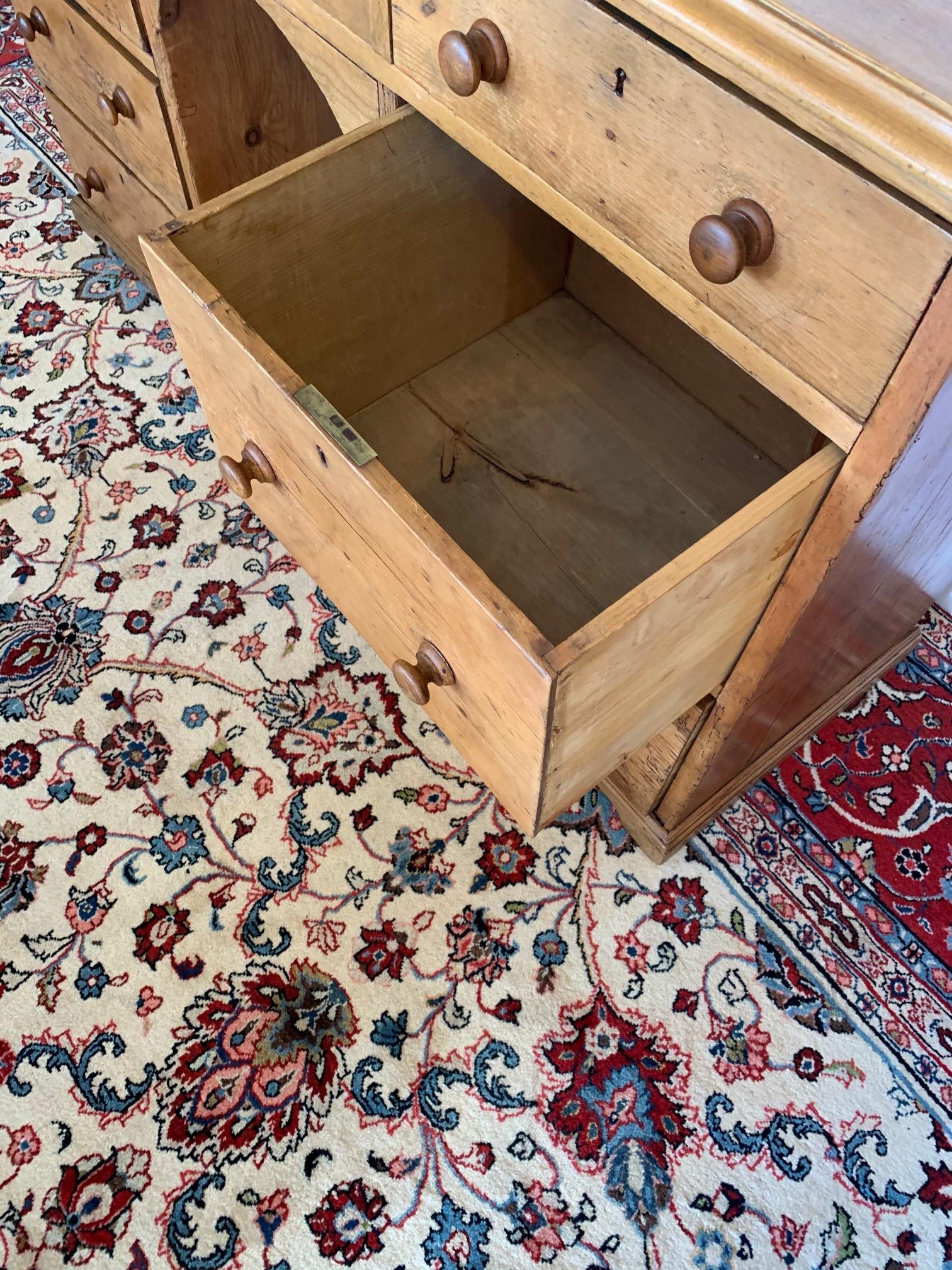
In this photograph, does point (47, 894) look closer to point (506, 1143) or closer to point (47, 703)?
point (47, 703)

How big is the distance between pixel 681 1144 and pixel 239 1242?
1.39 ft

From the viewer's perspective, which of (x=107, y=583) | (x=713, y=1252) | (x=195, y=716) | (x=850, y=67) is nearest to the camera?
(x=850, y=67)

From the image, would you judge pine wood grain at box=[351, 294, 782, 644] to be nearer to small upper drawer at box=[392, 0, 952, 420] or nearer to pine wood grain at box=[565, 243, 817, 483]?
pine wood grain at box=[565, 243, 817, 483]

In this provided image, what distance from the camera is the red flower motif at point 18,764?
111 cm

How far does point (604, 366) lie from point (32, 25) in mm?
934

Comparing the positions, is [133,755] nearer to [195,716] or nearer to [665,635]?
[195,716]

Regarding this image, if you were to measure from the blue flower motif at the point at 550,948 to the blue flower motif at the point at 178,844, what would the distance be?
1.27ft

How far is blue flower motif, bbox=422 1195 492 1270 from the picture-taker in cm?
84

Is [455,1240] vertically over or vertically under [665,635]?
under

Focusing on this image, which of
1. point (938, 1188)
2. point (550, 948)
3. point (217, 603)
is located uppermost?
point (217, 603)

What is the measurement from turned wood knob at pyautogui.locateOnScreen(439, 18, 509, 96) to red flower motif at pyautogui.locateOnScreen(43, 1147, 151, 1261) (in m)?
0.97

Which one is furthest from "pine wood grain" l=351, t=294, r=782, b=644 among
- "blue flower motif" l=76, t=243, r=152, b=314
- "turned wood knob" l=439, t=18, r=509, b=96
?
"blue flower motif" l=76, t=243, r=152, b=314

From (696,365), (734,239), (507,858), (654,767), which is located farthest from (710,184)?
(507,858)

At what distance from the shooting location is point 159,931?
101 centimetres
